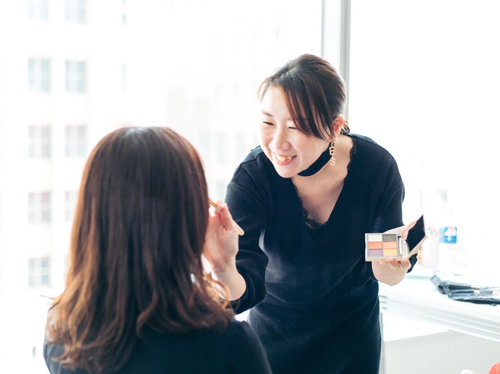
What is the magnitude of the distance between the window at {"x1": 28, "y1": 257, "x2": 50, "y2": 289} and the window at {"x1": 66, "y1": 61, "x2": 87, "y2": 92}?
1.98ft

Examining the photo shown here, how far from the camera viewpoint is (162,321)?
34.3 inches

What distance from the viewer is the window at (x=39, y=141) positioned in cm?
199

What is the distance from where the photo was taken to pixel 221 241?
48.3 inches

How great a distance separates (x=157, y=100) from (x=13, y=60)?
0.52 meters

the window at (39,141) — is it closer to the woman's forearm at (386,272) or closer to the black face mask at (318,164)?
the black face mask at (318,164)

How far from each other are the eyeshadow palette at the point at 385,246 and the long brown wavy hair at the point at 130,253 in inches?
22.1

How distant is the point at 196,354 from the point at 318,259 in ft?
2.30

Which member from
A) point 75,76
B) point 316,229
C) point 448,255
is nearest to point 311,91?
point 316,229

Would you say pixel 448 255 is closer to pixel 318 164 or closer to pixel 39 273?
pixel 318 164

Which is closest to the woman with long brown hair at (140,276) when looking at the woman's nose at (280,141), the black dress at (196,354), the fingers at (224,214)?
the black dress at (196,354)

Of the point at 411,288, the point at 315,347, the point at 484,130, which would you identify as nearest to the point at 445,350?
the point at 411,288

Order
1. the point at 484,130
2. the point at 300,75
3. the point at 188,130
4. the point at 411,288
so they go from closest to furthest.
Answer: the point at 300,75, the point at 411,288, the point at 188,130, the point at 484,130

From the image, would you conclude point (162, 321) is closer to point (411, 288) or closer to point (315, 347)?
point (315, 347)

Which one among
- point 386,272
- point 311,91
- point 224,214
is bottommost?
point 386,272
